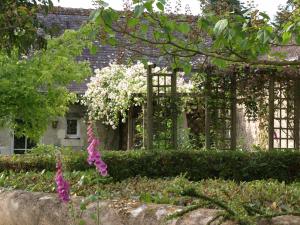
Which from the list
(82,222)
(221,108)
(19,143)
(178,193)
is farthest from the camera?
(19,143)

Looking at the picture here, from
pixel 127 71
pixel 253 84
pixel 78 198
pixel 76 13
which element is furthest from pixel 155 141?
pixel 76 13

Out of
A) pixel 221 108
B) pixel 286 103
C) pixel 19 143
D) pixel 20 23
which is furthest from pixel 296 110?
pixel 19 143

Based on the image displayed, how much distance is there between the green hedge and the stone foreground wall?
4099mm

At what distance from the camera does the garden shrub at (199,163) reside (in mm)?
9742

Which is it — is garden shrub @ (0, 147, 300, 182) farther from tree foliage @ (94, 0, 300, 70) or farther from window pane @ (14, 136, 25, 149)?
window pane @ (14, 136, 25, 149)

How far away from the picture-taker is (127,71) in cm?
1745

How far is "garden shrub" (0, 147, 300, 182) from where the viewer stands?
32.0ft

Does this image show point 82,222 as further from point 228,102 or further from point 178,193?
point 228,102

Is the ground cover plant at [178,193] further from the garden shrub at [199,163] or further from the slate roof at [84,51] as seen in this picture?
the slate roof at [84,51]

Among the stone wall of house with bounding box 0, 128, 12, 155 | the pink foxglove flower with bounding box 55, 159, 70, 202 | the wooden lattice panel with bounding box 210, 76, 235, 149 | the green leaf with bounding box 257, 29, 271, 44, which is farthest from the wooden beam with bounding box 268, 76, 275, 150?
the stone wall of house with bounding box 0, 128, 12, 155

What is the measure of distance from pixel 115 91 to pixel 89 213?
1358 cm

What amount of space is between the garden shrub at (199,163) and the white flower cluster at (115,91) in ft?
20.5

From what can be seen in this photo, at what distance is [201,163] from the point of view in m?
9.97

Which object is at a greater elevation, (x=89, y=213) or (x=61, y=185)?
(x=61, y=185)
